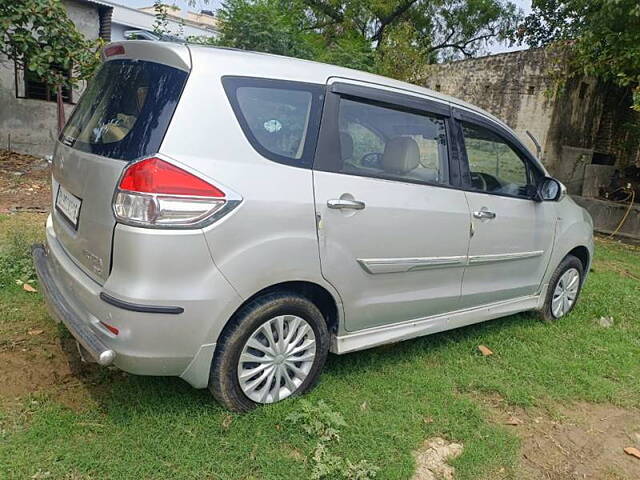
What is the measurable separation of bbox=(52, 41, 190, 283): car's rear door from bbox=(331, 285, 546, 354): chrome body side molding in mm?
1423

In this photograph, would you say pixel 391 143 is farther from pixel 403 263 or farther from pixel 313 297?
pixel 313 297

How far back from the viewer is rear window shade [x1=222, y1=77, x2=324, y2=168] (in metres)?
2.58

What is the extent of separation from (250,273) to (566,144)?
10289 mm

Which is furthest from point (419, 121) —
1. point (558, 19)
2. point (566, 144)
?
point (558, 19)

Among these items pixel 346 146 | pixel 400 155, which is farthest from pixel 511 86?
pixel 346 146

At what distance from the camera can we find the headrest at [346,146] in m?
2.94

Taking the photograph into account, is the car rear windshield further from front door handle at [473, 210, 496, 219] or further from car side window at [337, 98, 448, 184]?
front door handle at [473, 210, 496, 219]

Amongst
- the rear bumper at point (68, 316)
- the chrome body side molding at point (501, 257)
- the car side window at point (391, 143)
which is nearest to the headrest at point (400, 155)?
the car side window at point (391, 143)

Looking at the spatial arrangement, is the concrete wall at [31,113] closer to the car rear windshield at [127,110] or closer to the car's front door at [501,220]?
the car rear windshield at [127,110]

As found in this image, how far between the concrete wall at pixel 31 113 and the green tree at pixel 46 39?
2.40 meters

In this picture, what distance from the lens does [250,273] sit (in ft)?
8.38

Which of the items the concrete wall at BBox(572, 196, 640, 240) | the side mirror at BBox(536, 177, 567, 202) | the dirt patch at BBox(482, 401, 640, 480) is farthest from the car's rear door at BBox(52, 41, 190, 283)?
the concrete wall at BBox(572, 196, 640, 240)

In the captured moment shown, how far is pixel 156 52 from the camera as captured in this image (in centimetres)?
262

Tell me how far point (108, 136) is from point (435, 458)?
7.60 feet
